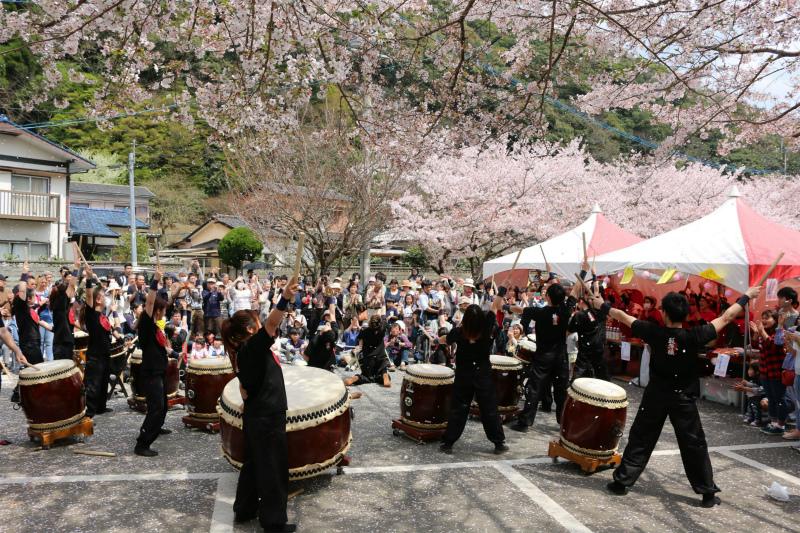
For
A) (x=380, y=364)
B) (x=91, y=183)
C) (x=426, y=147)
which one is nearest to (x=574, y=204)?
(x=426, y=147)

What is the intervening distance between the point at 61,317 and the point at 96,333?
94 cm

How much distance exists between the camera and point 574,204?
2288 cm

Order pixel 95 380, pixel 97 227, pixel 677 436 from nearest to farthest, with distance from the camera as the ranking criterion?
pixel 677 436
pixel 95 380
pixel 97 227

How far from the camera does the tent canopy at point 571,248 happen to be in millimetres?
11852

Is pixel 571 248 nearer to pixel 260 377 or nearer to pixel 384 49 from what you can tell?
pixel 384 49

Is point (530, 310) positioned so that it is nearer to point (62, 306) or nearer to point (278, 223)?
point (62, 306)

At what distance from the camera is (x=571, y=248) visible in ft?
40.1

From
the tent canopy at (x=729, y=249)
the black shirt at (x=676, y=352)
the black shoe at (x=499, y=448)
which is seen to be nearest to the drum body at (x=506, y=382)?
the black shoe at (x=499, y=448)

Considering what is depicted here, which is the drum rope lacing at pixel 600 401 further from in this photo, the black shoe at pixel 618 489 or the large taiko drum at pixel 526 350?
the large taiko drum at pixel 526 350

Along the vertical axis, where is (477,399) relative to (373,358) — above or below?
above

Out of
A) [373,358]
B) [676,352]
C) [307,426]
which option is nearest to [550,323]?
[676,352]

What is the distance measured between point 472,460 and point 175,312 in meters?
7.79

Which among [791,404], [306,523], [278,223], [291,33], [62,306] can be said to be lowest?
[306,523]

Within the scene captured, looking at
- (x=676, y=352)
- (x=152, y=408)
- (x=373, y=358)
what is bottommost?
(x=373, y=358)
